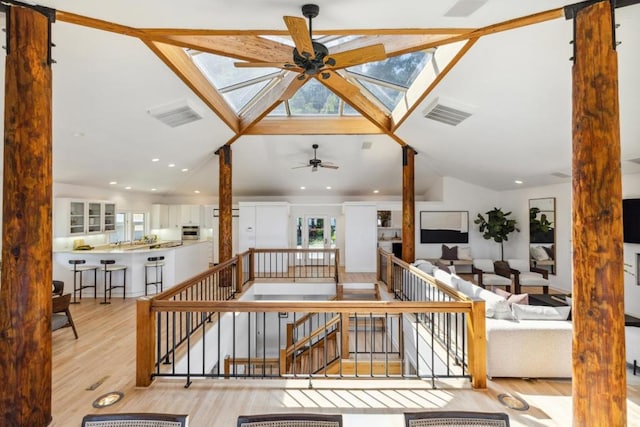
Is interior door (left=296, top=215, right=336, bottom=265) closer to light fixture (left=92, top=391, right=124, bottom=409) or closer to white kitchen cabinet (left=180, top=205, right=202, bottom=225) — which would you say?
white kitchen cabinet (left=180, top=205, right=202, bottom=225)

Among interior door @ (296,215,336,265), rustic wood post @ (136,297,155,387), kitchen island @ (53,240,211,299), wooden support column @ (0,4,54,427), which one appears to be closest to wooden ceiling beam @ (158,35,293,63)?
wooden support column @ (0,4,54,427)

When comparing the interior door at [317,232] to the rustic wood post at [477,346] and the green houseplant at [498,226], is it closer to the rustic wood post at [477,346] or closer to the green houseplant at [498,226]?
the green houseplant at [498,226]

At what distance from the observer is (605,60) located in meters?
2.25

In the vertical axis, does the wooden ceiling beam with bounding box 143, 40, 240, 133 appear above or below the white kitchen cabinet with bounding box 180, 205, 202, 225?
above

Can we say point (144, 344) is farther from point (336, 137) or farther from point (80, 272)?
point (336, 137)

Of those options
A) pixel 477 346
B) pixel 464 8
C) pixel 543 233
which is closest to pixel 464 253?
pixel 543 233

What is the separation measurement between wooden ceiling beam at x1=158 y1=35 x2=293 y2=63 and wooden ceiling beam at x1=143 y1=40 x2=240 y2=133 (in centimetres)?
39

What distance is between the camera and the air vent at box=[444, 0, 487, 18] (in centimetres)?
248

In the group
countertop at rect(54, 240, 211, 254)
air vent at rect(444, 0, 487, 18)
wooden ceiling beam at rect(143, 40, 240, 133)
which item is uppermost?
wooden ceiling beam at rect(143, 40, 240, 133)

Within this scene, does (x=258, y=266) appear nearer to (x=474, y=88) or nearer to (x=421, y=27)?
(x=474, y=88)

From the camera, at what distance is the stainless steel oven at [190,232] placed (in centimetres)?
1120

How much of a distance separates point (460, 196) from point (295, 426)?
9.46m

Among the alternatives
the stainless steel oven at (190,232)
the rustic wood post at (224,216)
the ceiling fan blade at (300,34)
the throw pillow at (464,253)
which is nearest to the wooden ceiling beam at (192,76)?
the rustic wood post at (224,216)

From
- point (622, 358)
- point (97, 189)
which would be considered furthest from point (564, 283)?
point (97, 189)
